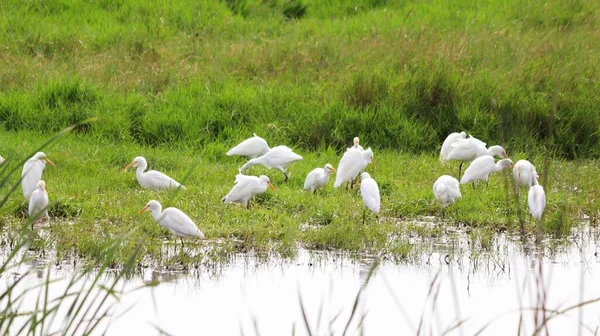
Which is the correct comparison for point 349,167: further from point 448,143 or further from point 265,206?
point 448,143

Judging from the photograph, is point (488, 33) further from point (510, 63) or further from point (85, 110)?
point (85, 110)

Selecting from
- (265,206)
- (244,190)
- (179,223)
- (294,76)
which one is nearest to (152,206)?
(179,223)

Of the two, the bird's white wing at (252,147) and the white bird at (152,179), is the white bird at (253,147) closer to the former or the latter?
the bird's white wing at (252,147)

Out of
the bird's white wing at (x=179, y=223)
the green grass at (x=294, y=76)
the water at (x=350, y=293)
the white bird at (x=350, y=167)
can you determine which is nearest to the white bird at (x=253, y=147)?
the green grass at (x=294, y=76)

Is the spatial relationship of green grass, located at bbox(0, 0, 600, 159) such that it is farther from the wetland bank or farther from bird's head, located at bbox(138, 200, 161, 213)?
bird's head, located at bbox(138, 200, 161, 213)

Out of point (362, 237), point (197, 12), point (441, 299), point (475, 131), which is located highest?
point (197, 12)

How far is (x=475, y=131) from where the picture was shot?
10.1 meters

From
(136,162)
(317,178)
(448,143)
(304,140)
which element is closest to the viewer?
(317,178)

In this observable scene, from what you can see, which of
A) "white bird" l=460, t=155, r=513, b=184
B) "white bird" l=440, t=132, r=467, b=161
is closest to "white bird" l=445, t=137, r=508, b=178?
"white bird" l=440, t=132, r=467, b=161

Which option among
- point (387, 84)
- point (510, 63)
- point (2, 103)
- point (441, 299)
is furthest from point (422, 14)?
point (441, 299)

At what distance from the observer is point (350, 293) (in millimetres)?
5766

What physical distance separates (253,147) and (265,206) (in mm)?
1191

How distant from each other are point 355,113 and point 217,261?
401cm

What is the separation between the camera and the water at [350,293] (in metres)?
5.23
